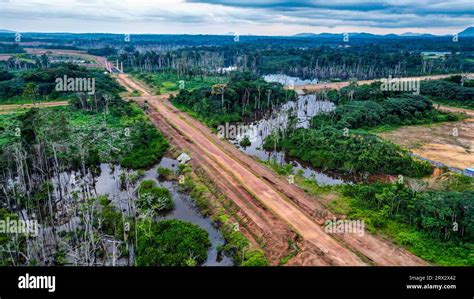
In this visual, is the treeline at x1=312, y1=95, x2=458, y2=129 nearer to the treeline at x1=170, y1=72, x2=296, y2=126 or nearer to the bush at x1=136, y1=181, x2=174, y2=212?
the treeline at x1=170, y1=72, x2=296, y2=126

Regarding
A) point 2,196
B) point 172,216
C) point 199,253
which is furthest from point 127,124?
point 199,253

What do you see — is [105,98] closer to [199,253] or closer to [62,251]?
[62,251]

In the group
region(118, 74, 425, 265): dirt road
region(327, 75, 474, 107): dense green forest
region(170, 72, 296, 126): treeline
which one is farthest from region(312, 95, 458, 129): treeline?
region(118, 74, 425, 265): dirt road

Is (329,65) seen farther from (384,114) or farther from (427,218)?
(427,218)

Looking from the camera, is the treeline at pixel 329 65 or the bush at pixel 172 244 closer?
the bush at pixel 172 244

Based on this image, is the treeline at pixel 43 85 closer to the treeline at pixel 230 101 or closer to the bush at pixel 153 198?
the treeline at pixel 230 101

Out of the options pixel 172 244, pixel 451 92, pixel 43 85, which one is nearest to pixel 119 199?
pixel 172 244

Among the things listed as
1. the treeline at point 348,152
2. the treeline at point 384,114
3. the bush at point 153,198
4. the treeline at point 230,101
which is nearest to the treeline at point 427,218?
the treeline at point 348,152
